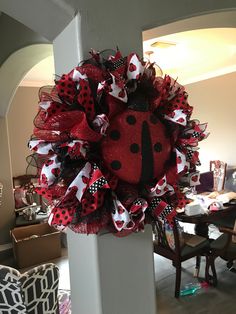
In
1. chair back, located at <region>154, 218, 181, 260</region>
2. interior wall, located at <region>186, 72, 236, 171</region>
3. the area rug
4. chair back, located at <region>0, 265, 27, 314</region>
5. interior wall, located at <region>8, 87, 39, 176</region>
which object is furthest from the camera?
interior wall, located at <region>186, 72, 236, 171</region>

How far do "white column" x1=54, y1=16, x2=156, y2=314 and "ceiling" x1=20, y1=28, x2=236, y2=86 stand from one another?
154 centimetres

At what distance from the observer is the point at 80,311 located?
1097mm

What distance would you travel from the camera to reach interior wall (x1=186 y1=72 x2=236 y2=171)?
484cm

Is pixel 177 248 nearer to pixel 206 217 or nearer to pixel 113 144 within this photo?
pixel 206 217

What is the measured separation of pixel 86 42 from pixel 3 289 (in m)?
1.17

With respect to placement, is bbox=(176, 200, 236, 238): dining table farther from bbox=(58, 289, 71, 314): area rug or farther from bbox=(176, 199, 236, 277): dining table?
bbox=(58, 289, 71, 314): area rug

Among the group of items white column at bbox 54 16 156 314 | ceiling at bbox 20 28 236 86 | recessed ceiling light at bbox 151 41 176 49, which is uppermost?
ceiling at bbox 20 28 236 86

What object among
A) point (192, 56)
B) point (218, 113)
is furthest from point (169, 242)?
point (218, 113)

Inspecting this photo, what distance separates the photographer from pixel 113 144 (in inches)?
33.9

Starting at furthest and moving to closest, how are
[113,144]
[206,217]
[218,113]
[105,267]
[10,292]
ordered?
[218,113], [206,217], [10,292], [105,267], [113,144]

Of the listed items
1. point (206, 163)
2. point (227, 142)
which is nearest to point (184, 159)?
point (227, 142)

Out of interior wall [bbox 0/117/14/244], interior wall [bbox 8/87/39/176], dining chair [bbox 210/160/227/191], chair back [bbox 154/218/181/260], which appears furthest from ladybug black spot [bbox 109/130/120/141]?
interior wall [bbox 8/87/39/176]

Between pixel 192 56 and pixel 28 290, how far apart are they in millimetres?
3487

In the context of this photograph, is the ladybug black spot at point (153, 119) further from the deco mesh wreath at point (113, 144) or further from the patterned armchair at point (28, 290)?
the patterned armchair at point (28, 290)
